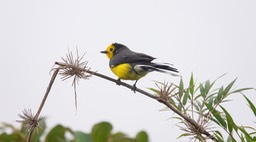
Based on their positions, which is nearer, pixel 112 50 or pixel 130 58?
pixel 130 58

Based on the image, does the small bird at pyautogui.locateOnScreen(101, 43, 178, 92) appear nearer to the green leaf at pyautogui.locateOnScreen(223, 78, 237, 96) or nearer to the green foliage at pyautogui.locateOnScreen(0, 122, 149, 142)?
the green leaf at pyautogui.locateOnScreen(223, 78, 237, 96)

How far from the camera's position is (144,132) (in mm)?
888

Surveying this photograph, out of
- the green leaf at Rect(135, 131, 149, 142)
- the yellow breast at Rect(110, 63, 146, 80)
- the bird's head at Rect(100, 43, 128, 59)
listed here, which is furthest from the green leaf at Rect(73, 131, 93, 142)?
the bird's head at Rect(100, 43, 128, 59)

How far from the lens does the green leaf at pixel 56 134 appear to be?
0.76 meters

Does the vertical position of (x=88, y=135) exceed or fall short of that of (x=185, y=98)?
it falls short

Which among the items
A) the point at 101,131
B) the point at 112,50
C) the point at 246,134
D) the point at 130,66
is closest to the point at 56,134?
the point at 101,131

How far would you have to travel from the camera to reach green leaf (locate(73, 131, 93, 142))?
0.65 metres

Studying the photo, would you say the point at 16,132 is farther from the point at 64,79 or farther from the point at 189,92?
the point at 189,92

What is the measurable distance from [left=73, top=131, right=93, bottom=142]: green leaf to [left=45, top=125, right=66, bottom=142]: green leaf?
7 cm

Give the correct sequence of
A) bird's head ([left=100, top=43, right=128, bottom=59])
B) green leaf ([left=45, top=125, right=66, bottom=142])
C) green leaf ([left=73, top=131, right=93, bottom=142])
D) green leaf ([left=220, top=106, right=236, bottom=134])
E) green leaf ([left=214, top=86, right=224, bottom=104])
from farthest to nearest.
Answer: bird's head ([left=100, top=43, right=128, bottom=59]), green leaf ([left=214, top=86, right=224, bottom=104]), green leaf ([left=220, top=106, right=236, bottom=134]), green leaf ([left=45, top=125, right=66, bottom=142]), green leaf ([left=73, top=131, right=93, bottom=142])

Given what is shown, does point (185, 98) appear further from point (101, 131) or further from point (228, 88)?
point (101, 131)

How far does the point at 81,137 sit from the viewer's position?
0.66m

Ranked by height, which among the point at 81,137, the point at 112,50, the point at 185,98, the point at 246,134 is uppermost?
the point at 112,50

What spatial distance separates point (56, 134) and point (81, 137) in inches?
5.6
